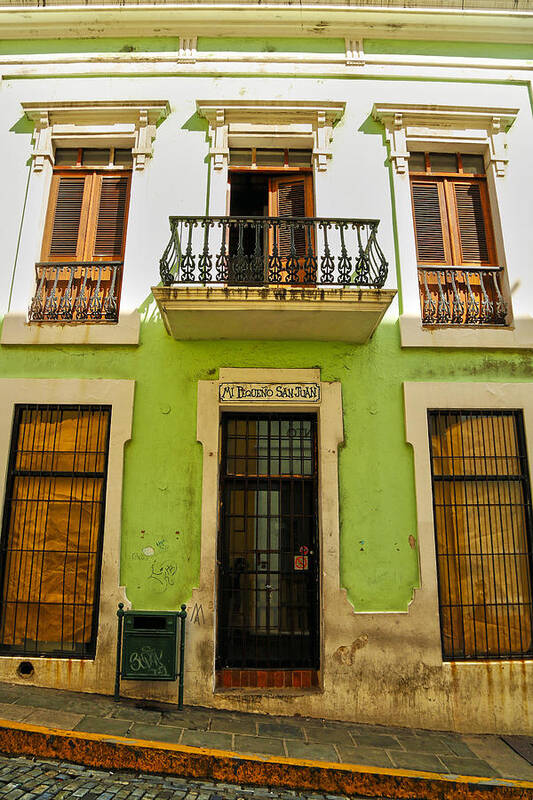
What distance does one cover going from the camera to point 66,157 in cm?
702

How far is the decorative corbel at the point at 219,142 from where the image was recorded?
263 inches

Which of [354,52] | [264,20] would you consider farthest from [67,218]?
[354,52]

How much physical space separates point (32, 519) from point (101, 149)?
16.8ft

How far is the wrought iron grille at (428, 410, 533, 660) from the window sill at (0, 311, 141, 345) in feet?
12.8

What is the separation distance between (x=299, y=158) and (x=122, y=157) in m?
2.49

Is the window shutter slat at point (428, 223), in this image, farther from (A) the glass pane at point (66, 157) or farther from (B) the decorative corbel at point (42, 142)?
(B) the decorative corbel at point (42, 142)

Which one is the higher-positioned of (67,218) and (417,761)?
(67,218)

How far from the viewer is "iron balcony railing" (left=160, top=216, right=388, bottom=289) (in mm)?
5730

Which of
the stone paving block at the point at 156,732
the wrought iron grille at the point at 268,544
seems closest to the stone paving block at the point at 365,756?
the wrought iron grille at the point at 268,544

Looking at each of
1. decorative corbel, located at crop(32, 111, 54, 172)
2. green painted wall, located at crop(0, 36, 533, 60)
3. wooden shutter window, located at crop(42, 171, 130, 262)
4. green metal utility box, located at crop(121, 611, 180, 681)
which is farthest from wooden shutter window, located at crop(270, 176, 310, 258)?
green metal utility box, located at crop(121, 611, 180, 681)

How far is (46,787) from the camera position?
3.71m

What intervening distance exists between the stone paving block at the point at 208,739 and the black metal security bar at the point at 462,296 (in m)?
5.06

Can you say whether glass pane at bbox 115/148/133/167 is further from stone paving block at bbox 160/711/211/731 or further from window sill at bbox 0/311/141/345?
stone paving block at bbox 160/711/211/731

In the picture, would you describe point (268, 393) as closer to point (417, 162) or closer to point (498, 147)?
point (417, 162)
